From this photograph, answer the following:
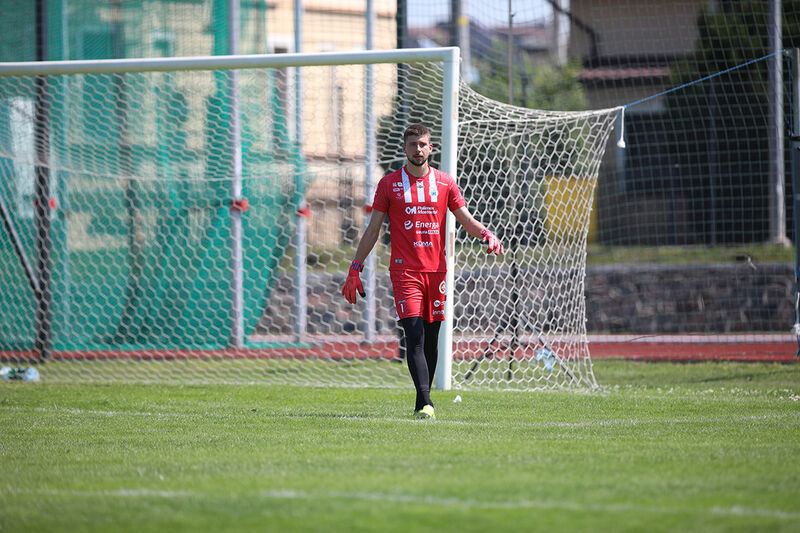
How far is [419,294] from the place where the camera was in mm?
6230

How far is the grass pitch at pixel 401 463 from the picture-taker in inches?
136

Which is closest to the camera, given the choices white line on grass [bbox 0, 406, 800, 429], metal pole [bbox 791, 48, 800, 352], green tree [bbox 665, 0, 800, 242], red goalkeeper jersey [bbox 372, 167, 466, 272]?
white line on grass [bbox 0, 406, 800, 429]

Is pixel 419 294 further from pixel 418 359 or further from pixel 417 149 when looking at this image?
pixel 417 149

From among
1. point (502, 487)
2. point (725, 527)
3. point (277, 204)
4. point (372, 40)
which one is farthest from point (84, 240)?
point (725, 527)

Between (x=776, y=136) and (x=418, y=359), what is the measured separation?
8.61m

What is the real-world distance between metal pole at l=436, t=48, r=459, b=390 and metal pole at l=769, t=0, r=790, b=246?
17.5ft

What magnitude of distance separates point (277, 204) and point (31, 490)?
8482 millimetres

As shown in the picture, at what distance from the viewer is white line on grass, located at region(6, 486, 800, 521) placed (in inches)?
137

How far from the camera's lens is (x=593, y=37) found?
1566cm

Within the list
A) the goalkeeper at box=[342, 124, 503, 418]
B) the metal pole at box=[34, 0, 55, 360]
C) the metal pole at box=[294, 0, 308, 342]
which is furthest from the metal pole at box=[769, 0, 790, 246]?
the metal pole at box=[34, 0, 55, 360]

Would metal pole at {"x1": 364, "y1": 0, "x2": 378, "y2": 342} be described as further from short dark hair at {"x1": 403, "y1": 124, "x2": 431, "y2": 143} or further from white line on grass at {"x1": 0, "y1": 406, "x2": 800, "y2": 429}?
white line on grass at {"x1": 0, "y1": 406, "x2": 800, "y2": 429}

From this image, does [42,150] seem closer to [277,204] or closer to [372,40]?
[277,204]

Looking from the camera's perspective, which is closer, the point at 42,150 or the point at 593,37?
the point at 42,150

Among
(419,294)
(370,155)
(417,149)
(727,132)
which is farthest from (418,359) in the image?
(727,132)
